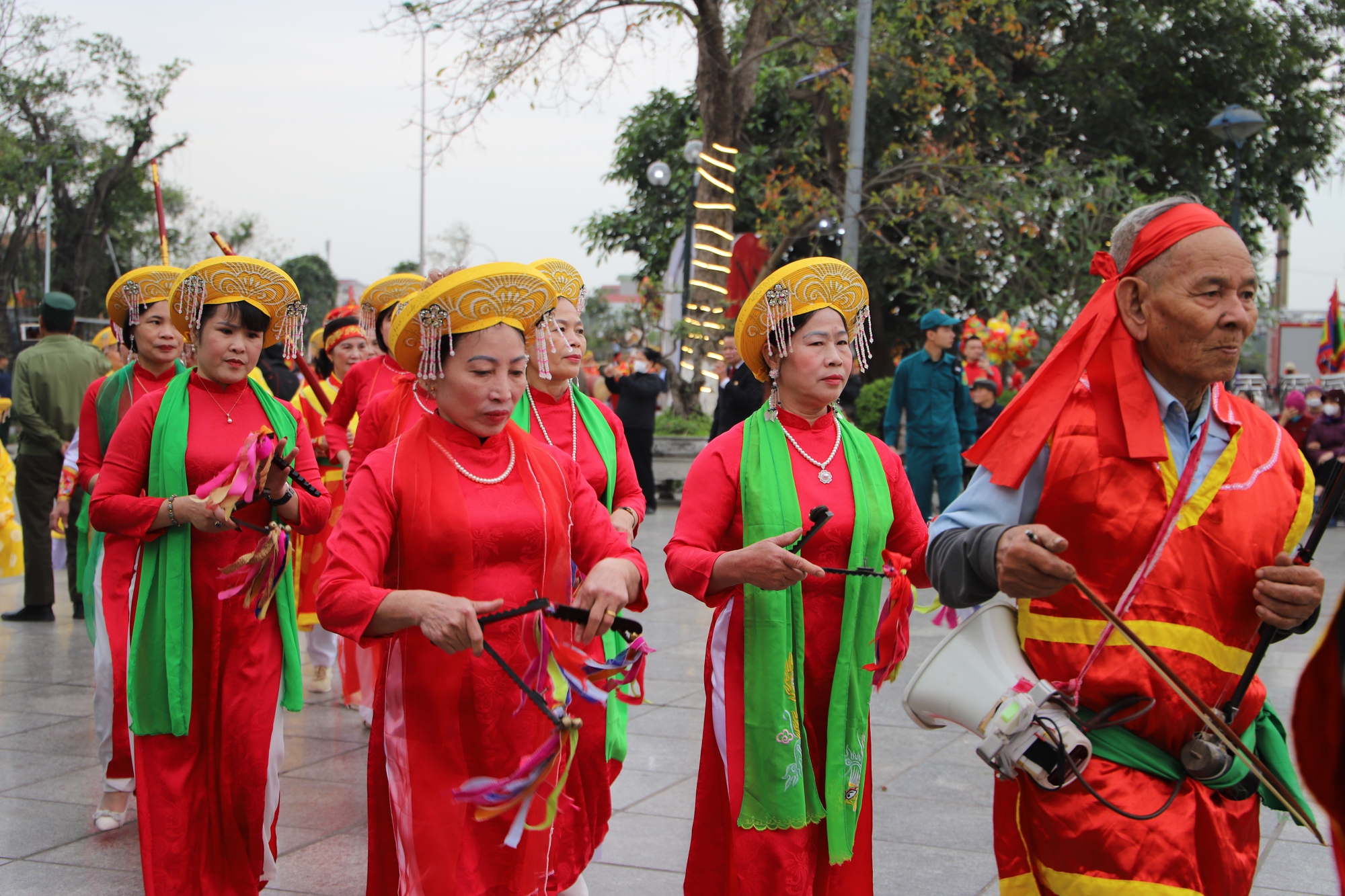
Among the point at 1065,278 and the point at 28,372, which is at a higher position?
the point at 1065,278

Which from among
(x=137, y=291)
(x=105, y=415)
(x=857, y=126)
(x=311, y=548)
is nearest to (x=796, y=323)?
(x=105, y=415)

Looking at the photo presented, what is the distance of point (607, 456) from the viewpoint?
14.2 ft

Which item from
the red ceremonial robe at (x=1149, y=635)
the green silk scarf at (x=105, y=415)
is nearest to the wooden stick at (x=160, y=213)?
the green silk scarf at (x=105, y=415)

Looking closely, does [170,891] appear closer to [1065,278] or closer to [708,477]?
[708,477]

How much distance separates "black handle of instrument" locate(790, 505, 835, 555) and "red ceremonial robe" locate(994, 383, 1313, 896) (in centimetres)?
71

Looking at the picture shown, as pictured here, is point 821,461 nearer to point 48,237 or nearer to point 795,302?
point 795,302

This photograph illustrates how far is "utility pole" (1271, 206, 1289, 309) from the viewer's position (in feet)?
79.2

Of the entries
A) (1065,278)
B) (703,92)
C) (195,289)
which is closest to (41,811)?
(195,289)

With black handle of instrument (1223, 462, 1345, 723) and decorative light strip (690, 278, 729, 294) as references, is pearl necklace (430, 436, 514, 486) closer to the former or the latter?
black handle of instrument (1223, 462, 1345, 723)

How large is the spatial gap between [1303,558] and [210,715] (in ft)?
10.2

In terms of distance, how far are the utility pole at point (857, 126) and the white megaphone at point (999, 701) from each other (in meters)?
10.6

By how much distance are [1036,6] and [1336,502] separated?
21792 millimetres

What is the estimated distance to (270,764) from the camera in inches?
153

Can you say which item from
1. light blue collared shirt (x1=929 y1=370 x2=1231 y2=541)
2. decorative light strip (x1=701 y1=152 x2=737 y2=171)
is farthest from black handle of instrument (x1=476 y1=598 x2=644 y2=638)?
decorative light strip (x1=701 y1=152 x2=737 y2=171)
